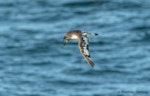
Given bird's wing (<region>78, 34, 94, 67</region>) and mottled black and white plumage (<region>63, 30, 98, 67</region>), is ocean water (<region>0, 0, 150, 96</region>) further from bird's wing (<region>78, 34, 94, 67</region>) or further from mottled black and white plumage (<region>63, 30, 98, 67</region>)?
bird's wing (<region>78, 34, 94, 67</region>)

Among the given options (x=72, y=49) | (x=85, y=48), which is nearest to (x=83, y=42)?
(x=85, y=48)

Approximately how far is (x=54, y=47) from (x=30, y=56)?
0.98 meters

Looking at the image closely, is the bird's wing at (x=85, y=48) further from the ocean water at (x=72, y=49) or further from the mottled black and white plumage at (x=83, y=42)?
the ocean water at (x=72, y=49)

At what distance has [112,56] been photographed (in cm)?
2214

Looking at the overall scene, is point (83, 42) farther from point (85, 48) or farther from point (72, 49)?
point (72, 49)

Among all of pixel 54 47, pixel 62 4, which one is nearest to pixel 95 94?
pixel 54 47

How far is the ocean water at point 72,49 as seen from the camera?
772 inches

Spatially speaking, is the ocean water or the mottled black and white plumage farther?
the ocean water

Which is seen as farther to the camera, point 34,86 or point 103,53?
point 103,53

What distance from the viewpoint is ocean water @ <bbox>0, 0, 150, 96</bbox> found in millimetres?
19616

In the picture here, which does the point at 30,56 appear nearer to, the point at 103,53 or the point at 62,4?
the point at 103,53

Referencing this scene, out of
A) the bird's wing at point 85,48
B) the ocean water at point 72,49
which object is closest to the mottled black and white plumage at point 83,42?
the bird's wing at point 85,48

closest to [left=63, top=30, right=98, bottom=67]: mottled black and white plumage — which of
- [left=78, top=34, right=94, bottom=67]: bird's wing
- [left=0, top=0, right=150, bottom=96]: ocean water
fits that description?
[left=78, top=34, right=94, bottom=67]: bird's wing

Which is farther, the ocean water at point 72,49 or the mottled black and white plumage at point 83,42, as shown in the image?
the ocean water at point 72,49
